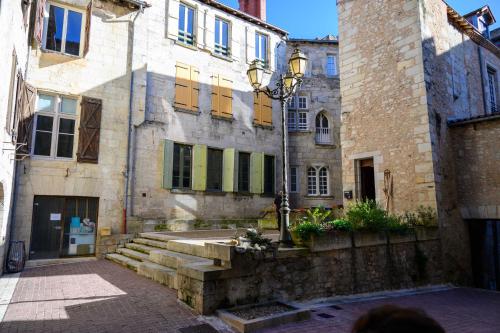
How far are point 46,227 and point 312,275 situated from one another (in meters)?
7.76

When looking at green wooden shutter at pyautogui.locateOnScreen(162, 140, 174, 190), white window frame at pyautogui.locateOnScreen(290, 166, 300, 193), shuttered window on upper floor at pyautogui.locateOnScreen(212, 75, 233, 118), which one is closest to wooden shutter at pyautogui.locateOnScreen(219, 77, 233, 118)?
shuttered window on upper floor at pyautogui.locateOnScreen(212, 75, 233, 118)

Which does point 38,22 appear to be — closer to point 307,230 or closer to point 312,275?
point 307,230

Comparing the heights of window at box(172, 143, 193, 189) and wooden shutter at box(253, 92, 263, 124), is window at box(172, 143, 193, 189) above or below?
below

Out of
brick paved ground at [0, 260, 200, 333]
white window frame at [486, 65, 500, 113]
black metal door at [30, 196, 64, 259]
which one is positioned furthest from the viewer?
white window frame at [486, 65, 500, 113]

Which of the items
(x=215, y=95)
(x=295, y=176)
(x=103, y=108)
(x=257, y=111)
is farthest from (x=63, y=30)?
(x=295, y=176)

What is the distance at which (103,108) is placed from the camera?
36.6 feet

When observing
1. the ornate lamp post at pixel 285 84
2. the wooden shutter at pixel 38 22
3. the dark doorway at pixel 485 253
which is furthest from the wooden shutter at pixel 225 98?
the dark doorway at pixel 485 253

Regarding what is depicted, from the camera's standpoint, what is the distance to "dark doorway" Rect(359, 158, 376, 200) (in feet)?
35.3

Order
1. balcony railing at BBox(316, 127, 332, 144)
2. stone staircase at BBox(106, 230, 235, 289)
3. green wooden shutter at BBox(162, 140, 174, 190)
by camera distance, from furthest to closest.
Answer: balcony railing at BBox(316, 127, 332, 144)
green wooden shutter at BBox(162, 140, 174, 190)
stone staircase at BBox(106, 230, 235, 289)

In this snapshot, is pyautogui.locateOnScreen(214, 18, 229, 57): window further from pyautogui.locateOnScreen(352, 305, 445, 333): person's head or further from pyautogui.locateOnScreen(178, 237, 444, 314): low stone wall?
pyautogui.locateOnScreen(352, 305, 445, 333): person's head

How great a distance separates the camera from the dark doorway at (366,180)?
424 inches

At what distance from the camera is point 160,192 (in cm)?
1218

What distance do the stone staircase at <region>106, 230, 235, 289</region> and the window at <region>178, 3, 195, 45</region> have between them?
770 centimetres

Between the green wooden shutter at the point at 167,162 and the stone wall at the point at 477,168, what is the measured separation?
885 centimetres
